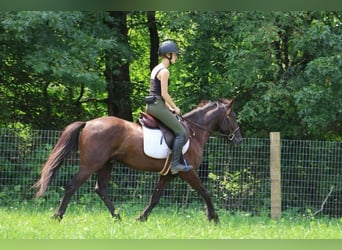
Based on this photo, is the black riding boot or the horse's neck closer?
the black riding boot

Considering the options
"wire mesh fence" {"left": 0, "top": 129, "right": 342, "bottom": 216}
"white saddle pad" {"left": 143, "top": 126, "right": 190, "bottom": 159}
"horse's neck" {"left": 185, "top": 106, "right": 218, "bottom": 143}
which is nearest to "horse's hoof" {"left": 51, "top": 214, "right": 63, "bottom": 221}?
"white saddle pad" {"left": 143, "top": 126, "right": 190, "bottom": 159}

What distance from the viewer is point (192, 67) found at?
40.3 ft

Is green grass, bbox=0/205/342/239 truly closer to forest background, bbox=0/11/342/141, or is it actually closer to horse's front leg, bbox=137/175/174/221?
horse's front leg, bbox=137/175/174/221

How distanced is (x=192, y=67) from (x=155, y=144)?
531 centimetres

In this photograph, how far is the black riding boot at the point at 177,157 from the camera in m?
7.10

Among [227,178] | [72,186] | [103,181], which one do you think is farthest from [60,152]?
[227,178]

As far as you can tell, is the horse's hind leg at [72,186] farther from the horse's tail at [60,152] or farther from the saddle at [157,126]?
the saddle at [157,126]

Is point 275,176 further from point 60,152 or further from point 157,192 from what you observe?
point 60,152

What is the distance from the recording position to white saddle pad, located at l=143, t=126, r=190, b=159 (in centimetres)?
721

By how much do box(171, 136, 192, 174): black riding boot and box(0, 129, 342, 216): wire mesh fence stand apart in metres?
2.79

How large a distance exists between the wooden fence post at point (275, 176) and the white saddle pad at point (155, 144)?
9.26 feet
